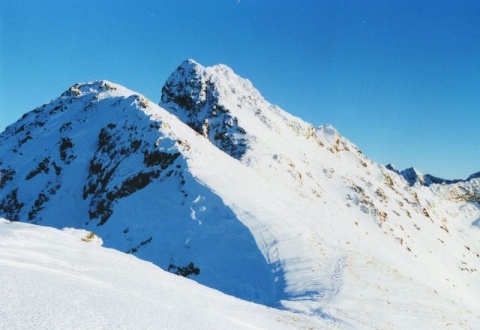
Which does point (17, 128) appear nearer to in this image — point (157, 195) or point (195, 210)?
point (157, 195)

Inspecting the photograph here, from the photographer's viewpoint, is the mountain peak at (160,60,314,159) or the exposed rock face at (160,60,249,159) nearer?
the exposed rock face at (160,60,249,159)

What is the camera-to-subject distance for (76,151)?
61125 millimetres

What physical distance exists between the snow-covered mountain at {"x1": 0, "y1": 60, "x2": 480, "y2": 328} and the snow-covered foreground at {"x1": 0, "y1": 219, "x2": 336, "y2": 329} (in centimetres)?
1001

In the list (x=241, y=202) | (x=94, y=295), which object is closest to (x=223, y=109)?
(x=241, y=202)

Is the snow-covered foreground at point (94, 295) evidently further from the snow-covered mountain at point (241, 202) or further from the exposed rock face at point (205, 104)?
the exposed rock face at point (205, 104)

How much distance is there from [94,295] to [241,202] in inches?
1185

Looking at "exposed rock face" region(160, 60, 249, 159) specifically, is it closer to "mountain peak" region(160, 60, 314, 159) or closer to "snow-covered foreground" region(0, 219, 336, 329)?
"mountain peak" region(160, 60, 314, 159)

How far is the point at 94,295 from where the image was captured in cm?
1133

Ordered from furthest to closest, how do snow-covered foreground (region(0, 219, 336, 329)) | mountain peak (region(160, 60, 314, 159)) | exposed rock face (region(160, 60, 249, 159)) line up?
mountain peak (region(160, 60, 314, 159))
exposed rock face (region(160, 60, 249, 159))
snow-covered foreground (region(0, 219, 336, 329))

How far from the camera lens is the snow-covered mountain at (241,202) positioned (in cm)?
3278

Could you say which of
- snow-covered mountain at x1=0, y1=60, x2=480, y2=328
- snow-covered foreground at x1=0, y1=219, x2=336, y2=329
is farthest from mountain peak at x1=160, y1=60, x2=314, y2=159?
snow-covered foreground at x1=0, y1=219, x2=336, y2=329

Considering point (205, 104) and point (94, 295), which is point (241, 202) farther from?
point (205, 104)

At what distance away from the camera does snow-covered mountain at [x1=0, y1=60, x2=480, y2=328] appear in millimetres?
32781

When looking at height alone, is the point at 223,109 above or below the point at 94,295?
above
